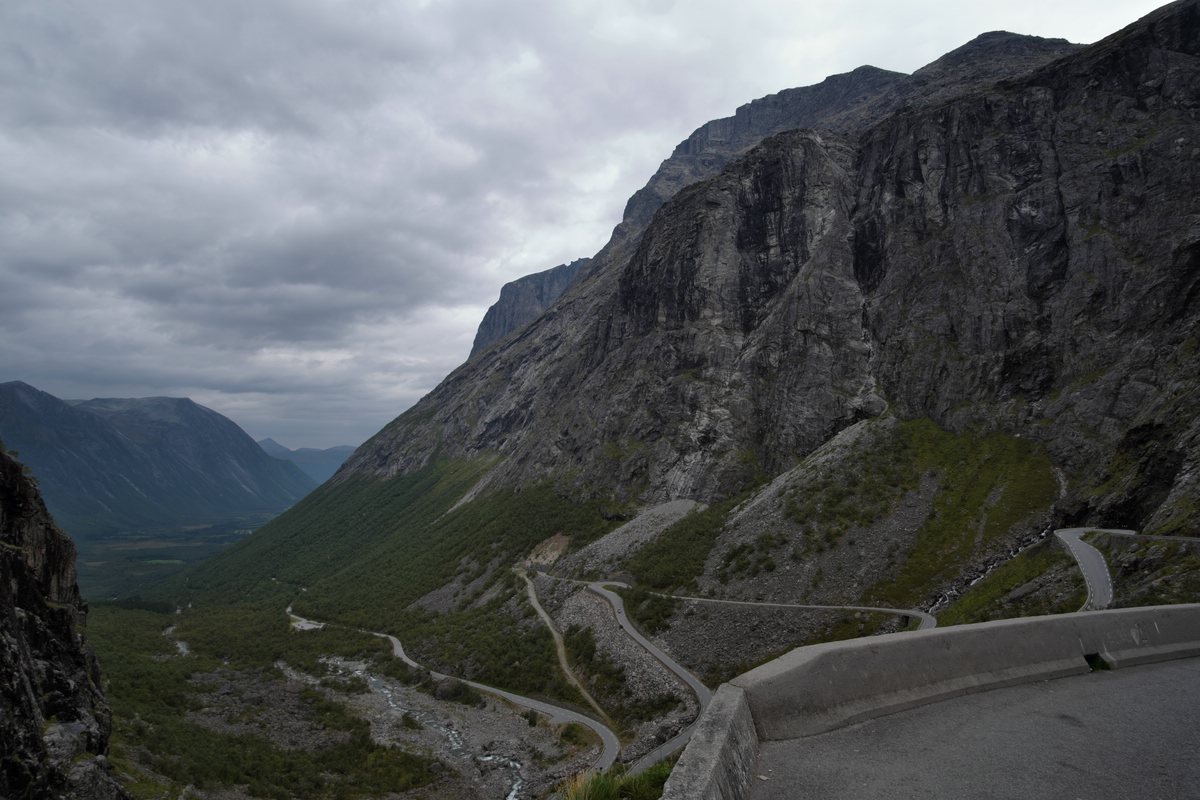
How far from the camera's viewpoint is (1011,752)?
7.34 meters

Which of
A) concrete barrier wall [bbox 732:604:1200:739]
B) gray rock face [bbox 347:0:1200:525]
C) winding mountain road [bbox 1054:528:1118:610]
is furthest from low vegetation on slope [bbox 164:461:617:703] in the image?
concrete barrier wall [bbox 732:604:1200:739]

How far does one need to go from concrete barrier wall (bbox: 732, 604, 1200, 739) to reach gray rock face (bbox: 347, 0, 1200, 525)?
2837cm

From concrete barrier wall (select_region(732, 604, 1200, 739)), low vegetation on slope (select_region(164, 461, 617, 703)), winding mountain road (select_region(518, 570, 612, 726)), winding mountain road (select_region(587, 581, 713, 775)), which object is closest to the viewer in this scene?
concrete barrier wall (select_region(732, 604, 1200, 739))

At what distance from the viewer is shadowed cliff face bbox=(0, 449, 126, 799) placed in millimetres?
16344

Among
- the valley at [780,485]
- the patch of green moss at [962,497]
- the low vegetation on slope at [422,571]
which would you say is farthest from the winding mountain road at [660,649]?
the low vegetation on slope at [422,571]

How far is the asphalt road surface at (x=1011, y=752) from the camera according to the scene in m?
6.48

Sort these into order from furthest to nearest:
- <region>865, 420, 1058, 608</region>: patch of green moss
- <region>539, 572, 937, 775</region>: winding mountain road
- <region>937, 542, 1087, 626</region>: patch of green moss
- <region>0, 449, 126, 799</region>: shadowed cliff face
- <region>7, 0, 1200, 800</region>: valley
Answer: <region>865, 420, 1058, 608</region>: patch of green moss, <region>7, 0, 1200, 800</region>: valley, <region>937, 542, 1087, 626</region>: patch of green moss, <region>539, 572, 937, 775</region>: winding mountain road, <region>0, 449, 126, 799</region>: shadowed cliff face

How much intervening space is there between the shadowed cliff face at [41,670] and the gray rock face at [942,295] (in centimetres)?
4813

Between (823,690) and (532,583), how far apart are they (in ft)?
231

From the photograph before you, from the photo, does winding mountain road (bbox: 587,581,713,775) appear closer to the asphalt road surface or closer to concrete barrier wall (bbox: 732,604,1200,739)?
concrete barrier wall (bbox: 732,604,1200,739)

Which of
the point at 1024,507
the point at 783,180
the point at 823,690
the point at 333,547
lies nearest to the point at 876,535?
the point at 1024,507

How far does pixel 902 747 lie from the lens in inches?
295

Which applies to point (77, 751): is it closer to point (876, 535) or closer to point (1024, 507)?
point (876, 535)

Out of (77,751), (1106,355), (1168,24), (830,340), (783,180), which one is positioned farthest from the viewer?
(783,180)
